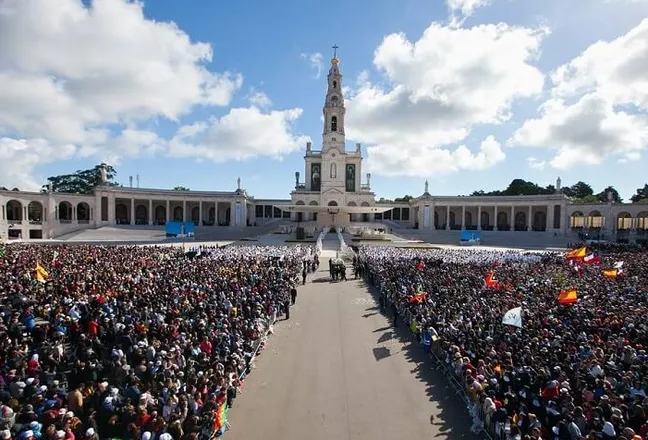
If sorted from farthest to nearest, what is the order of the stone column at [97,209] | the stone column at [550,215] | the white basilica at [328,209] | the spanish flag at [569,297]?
the stone column at [550,215]
the stone column at [97,209]
the white basilica at [328,209]
the spanish flag at [569,297]

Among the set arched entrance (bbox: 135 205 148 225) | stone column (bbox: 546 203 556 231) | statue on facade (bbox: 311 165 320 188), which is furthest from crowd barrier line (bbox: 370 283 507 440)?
arched entrance (bbox: 135 205 148 225)

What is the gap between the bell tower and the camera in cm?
7706

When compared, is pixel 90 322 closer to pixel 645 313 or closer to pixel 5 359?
pixel 5 359

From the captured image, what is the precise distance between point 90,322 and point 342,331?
26.7 ft

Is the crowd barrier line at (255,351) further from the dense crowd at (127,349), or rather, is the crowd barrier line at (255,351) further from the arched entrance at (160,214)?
the arched entrance at (160,214)

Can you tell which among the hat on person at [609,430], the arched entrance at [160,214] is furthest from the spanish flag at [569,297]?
the arched entrance at [160,214]

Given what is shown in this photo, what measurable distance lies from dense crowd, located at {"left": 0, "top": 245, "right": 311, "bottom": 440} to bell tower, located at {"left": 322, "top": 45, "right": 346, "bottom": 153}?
59.1 meters

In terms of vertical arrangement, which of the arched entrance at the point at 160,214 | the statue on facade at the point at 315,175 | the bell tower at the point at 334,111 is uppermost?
the bell tower at the point at 334,111

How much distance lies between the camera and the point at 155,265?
24.8 meters

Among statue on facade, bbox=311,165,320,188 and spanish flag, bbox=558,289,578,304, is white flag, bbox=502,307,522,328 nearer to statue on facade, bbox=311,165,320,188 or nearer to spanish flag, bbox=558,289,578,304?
spanish flag, bbox=558,289,578,304

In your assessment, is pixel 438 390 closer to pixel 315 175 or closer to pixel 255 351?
pixel 255 351

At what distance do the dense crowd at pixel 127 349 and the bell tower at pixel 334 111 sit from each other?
59.1m

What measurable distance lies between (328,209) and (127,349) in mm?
45043

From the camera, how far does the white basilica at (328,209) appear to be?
58.7 m
